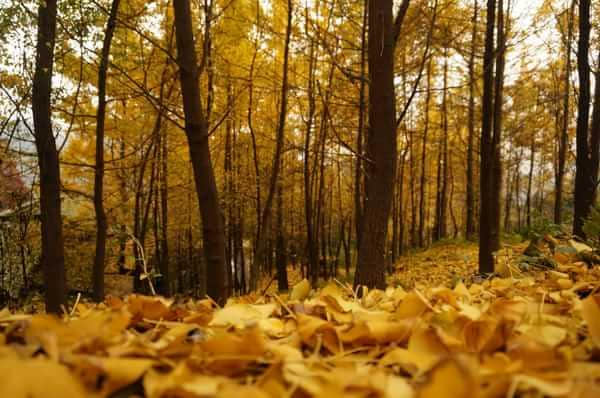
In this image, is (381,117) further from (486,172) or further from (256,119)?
(256,119)

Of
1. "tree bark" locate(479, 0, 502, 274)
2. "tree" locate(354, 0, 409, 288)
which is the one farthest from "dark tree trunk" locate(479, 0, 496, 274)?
"tree" locate(354, 0, 409, 288)

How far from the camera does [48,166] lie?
4176 mm

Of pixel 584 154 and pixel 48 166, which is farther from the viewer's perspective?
pixel 584 154

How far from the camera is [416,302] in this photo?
77 cm

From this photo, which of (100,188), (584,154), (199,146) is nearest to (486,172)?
(584,154)

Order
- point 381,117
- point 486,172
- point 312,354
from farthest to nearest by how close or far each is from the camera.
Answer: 1. point 486,172
2. point 381,117
3. point 312,354

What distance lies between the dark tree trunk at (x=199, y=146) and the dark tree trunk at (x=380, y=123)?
123 centimetres

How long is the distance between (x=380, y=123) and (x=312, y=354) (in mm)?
2661

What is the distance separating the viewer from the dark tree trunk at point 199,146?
2.59 metres

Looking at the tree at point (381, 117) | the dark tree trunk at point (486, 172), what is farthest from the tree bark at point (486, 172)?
the tree at point (381, 117)

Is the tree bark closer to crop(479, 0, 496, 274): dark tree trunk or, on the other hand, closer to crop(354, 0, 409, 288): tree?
crop(479, 0, 496, 274): dark tree trunk

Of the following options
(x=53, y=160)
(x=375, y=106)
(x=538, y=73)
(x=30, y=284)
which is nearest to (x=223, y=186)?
(x=30, y=284)

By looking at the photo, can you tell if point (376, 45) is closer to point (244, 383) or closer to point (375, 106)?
point (375, 106)

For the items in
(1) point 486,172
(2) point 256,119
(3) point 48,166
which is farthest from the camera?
(2) point 256,119
